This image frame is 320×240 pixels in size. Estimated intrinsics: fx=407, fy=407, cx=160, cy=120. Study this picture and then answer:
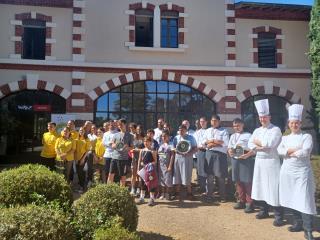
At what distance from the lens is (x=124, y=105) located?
16.4 metres

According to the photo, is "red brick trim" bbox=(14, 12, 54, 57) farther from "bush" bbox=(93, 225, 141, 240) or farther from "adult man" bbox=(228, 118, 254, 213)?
"bush" bbox=(93, 225, 141, 240)

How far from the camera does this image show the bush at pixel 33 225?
4000 millimetres

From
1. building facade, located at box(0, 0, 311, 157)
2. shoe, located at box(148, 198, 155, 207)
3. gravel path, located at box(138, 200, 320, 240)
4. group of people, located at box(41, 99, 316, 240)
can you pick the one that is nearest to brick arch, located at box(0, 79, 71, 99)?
building facade, located at box(0, 0, 311, 157)

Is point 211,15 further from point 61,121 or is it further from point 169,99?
point 61,121

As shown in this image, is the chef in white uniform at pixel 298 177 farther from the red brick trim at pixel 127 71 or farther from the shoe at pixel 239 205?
the red brick trim at pixel 127 71

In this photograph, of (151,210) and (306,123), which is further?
(306,123)

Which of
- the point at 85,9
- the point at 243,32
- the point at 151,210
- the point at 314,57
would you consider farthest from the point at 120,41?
the point at 151,210

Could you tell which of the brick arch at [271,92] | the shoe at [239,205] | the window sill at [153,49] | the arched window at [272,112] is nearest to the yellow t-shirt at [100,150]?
the shoe at [239,205]

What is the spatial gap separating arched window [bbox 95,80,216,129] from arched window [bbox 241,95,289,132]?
4.84ft

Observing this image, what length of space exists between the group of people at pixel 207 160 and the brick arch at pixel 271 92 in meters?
6.67

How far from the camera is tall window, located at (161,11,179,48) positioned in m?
16.8

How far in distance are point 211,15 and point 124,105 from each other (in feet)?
17.1

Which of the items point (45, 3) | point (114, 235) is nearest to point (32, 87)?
point (45, 3)

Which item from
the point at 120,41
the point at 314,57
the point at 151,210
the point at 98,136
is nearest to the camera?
the point at 151,210
